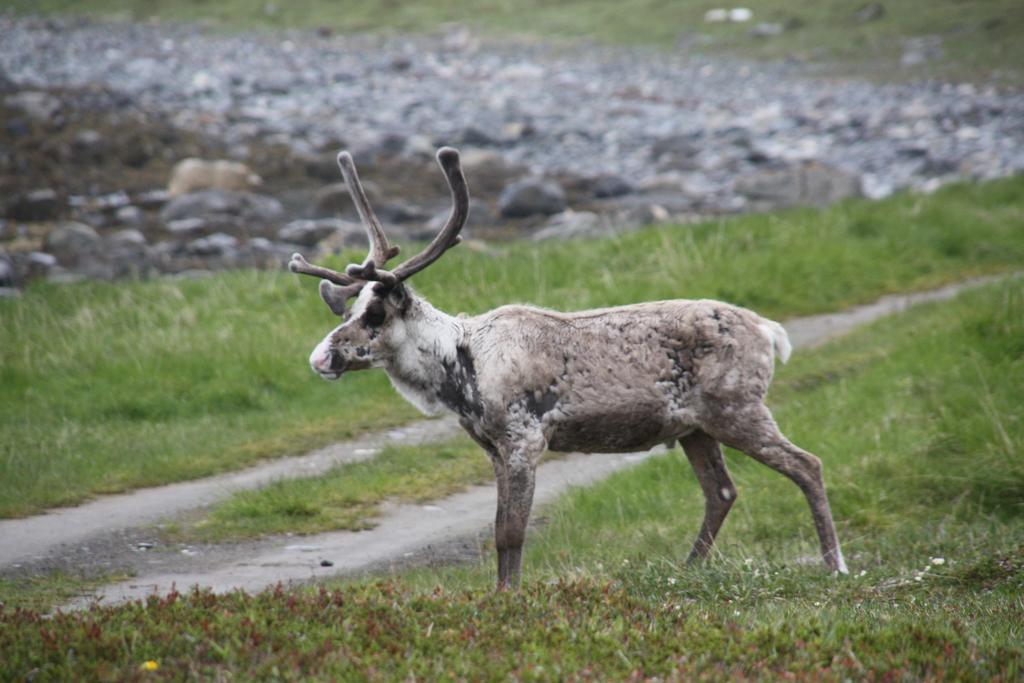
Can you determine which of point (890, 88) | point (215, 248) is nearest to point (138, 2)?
point (890, 88)

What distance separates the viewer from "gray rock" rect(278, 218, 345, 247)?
25312 mm

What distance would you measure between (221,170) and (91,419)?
1752cm

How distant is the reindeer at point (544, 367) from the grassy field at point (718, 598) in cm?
81

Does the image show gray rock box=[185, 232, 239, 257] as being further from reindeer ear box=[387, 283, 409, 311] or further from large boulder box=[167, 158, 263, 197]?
reindeer ear box=[387, 283, 409, 311]

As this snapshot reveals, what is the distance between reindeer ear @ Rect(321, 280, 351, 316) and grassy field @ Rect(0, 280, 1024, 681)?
5.88 ft

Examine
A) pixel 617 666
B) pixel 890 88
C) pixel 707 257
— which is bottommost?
pixel 890 88

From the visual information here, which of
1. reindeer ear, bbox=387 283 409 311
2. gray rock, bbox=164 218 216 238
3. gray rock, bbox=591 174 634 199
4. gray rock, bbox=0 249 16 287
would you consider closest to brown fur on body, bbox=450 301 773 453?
reindeer ear, bbox=387 283 409 311

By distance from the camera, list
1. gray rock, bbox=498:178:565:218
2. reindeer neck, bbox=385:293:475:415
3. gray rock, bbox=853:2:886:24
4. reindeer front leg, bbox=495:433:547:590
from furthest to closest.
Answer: gray rock, bbox=853:2:886:24, gray rock, bbox=498:178:565:218, reindeer neck, bbox=385:293:475:415, reindeer front leg, bbox=495:433:547:590

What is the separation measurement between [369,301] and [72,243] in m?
16.6

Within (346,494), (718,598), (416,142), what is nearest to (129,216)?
(416,142)

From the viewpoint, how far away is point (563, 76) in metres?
48.7

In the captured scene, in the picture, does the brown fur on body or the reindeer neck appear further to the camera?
the reindeer neck

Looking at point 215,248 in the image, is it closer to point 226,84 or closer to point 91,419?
point 91,419

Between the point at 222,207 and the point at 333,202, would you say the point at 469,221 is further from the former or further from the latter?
the point at 222,207
